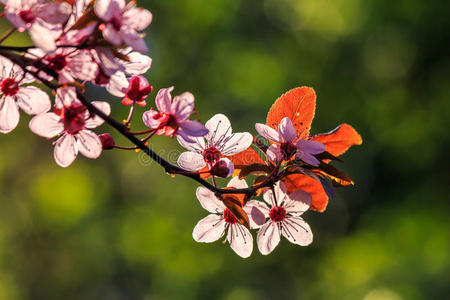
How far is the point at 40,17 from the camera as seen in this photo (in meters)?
0.77

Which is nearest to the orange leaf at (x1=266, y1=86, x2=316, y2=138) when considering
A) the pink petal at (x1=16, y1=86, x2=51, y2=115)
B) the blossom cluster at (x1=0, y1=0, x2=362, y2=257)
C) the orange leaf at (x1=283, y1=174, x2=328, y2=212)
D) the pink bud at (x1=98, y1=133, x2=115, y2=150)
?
the blossom cluster at (x1=0, y1=0, x2=362, y2=257)

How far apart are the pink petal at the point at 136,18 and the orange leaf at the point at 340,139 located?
1.69ft

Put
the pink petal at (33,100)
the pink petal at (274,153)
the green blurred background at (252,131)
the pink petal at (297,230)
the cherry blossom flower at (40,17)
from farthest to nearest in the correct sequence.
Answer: the green blurred background at (252,131) → the pink petal at (297,230) → the pink petal at (274,153) → the pink petal at (33,100) → the cherry blossom flower at (40,17)

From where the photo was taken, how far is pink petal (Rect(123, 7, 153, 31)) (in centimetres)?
81

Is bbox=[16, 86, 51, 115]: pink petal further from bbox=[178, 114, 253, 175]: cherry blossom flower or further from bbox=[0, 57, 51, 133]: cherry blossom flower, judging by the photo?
bbox=[178, 114, 253, 175]: cherry blossom flower

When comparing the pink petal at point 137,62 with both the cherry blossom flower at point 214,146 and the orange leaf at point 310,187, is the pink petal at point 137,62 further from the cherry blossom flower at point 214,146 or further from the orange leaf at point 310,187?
the orange leaf at point 310,187

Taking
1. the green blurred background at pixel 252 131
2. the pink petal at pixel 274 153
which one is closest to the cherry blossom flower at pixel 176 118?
the pink petal at pixel 274 153

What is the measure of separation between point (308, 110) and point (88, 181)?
4966 mm

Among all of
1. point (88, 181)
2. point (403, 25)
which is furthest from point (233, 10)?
point (88, 181)

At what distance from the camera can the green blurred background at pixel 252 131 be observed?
17.3 feet

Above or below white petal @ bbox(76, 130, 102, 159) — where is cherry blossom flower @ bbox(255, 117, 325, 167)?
above

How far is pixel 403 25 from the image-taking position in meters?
5.95

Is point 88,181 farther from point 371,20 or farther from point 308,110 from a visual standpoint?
point 308,110

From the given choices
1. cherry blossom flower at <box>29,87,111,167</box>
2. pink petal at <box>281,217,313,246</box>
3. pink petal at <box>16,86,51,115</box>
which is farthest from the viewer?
pink petal at <box>281,217,313,246</box>
